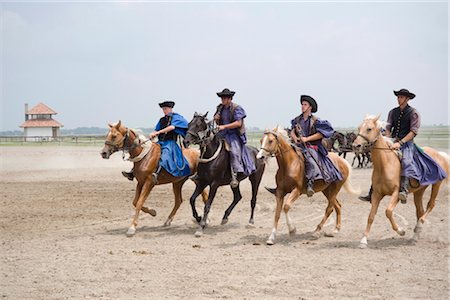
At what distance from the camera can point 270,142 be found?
9.12 meters

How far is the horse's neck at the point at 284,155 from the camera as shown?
9.43m

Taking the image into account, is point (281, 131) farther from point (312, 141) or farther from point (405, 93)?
point (405, 93)

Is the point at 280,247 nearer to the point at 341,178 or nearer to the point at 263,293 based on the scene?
the point at 341,178

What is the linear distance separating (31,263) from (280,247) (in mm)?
3998

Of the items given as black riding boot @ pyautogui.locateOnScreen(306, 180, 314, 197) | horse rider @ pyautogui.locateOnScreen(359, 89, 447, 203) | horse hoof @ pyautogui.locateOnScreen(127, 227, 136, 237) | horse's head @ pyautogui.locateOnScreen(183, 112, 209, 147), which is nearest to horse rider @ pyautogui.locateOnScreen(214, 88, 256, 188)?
horse's head @ pyautogui.locateOnScreen(183, 112, 209, 147)

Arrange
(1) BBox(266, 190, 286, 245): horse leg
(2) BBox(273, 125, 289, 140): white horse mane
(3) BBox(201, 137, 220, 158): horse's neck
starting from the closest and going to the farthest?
(1) BBox(266, 190, 286, 245): horse leg
(2) BBox(273, 125, 289, 140): white horse mane
(3) BBox(201, 137, 220, 158): horse's neck

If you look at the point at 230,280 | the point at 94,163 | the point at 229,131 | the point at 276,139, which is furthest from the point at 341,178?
the point at 94,163

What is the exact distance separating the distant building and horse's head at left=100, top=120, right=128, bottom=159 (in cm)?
7745

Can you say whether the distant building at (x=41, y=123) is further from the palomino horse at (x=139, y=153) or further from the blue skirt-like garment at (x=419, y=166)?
the blue skirt-like garment at (x=419, y=166)

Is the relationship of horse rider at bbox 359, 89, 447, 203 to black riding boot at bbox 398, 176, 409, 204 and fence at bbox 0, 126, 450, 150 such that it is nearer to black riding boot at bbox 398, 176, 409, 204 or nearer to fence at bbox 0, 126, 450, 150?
black riding boot at bbox 398, 176, 409, 204

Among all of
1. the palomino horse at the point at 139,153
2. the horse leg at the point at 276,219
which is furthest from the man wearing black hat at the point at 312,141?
the palomino horse at the point at 139,153

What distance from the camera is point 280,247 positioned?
895 centimetres

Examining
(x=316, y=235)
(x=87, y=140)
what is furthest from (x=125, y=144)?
(x=87, y=140)

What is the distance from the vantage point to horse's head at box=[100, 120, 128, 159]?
10.3 metres
